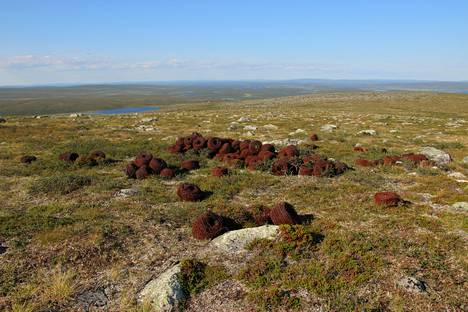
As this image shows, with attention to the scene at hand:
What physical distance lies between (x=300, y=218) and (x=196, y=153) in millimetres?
11874

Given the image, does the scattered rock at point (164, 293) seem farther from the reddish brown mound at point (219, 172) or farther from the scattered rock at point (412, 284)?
the reddish brown mound at point (219, 172)

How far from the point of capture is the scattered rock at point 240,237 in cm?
948

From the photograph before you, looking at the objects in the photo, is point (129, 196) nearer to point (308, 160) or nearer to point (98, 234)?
point (98, 234)

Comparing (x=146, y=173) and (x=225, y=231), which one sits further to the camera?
(x=146, y=173)

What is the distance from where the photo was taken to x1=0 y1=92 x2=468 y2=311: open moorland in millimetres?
7418

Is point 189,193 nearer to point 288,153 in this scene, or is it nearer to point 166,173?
point 166,173

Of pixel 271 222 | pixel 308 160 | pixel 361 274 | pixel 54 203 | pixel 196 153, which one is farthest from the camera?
pixel 196 153

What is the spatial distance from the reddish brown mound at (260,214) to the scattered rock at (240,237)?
1076mm

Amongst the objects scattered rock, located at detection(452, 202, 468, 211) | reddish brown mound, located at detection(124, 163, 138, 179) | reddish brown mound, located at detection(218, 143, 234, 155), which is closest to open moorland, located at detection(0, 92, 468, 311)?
scattered rock, located at detection(452, 202, 468, 211)

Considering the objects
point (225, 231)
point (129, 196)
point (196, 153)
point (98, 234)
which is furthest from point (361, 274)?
point (196, 153)

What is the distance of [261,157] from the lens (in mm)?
19109

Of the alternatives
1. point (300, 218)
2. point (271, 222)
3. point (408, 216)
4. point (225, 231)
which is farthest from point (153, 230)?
point (408, 216)

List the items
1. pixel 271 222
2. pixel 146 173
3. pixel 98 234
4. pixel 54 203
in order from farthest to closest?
pixel 146 173 → pixel 54 203 → pixel 271 222 → pixel 98 234

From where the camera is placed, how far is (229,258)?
8.98m
